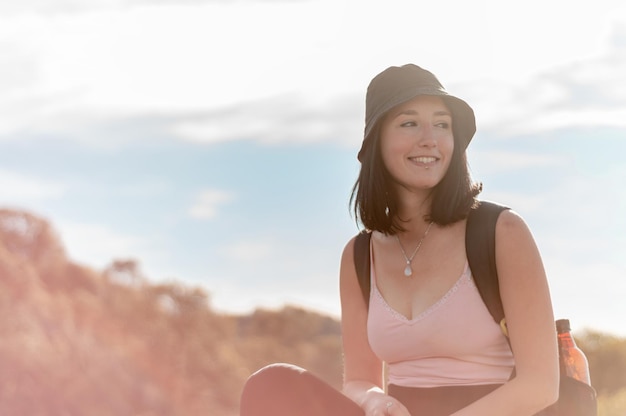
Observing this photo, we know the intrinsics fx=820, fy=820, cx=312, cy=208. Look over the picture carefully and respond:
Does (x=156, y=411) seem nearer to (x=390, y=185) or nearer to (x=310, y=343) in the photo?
(x=310, y=343)

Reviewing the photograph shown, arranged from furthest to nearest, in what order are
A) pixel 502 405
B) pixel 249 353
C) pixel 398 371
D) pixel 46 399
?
pixel 249 353 < pixel 46 399 < pixel 398 371 < pixel 502 405

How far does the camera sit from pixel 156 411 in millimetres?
5051

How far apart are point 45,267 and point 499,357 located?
372cm

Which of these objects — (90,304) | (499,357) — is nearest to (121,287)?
(90,304)

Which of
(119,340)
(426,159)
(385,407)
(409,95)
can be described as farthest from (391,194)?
(119,340)

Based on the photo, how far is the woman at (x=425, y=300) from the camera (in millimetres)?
2299

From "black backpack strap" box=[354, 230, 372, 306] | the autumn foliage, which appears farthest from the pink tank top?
the autumn foliage

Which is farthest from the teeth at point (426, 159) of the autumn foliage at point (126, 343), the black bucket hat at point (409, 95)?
the autumn foliage at point (126, 343)

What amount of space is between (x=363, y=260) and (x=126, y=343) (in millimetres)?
2934

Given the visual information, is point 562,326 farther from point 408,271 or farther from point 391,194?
point 391,194

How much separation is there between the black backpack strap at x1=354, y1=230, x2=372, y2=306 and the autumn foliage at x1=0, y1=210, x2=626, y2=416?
Answer: 8.05 ft

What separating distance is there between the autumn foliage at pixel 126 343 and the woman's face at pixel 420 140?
9.36ft

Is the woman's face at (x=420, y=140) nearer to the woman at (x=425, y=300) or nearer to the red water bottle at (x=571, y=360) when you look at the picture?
the woman at (x=425, y=300)

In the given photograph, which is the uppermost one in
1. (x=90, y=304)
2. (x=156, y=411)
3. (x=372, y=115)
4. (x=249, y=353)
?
(x=372, y=115)
